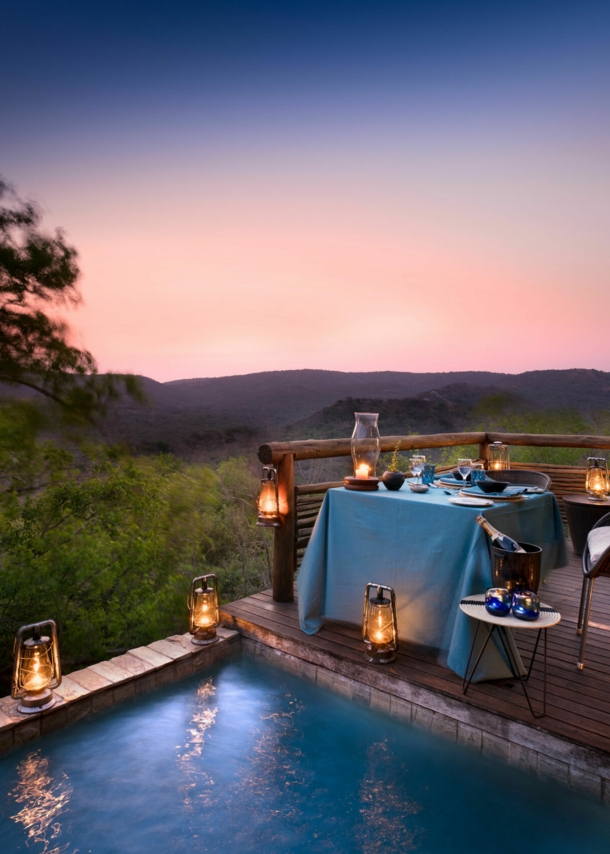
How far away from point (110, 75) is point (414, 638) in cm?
706

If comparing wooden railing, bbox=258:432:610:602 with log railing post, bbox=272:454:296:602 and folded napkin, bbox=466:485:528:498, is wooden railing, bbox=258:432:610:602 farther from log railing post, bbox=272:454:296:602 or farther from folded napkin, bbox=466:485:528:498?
folded napkin, bbox=466:485:528:498

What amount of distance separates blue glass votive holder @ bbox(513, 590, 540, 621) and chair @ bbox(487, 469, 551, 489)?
143 centimetres

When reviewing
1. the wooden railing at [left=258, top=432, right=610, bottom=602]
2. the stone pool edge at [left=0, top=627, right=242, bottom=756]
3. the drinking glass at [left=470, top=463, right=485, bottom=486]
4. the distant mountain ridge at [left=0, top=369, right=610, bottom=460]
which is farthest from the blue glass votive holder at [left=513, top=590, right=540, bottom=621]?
the distant mountain ridge at [left=0, top=369, right=610, bottom=460]

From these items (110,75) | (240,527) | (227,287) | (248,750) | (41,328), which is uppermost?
(110,75)

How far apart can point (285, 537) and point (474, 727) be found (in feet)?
5.13

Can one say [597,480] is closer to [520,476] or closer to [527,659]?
[520,476]

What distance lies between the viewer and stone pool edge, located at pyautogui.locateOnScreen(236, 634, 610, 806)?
179 centimetres

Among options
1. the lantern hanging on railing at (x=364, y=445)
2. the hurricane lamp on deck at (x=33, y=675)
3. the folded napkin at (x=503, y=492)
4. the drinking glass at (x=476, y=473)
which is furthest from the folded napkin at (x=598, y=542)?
the hurricane lamp on deck at (x=33, y=675)

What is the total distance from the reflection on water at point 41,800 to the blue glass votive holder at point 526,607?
170 cm

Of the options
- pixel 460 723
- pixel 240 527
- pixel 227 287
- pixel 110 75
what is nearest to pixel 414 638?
pixel 460 723

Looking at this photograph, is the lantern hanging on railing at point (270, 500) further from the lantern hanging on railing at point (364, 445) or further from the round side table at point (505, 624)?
the round side table at point (505, 624)

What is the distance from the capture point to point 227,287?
9648mm

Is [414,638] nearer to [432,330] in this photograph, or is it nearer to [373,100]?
[373,100]

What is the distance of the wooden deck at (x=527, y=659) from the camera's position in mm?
1931
